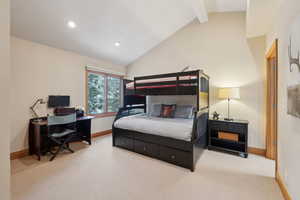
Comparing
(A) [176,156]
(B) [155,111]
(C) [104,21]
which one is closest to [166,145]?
(A) [176,156]

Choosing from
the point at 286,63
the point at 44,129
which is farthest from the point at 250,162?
the point at 44,129

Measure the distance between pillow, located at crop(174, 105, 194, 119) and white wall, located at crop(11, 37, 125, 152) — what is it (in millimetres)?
2573

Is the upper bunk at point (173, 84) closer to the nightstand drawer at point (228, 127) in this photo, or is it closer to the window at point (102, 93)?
the nightstand drawer at point (228, 127)

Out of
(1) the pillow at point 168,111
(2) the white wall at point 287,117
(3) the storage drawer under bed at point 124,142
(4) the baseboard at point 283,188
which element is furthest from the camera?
(1) the pillow at point 168,111

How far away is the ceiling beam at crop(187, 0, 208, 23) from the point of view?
9.31 ft

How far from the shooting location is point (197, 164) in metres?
2.49

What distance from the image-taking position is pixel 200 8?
119 inches

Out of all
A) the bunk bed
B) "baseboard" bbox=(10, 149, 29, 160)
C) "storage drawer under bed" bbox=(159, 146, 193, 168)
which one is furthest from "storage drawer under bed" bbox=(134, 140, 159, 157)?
"baseboard" bbox=(10, 149, 29, 160)

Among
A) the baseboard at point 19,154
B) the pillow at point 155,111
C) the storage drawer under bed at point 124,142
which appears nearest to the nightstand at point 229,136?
the pillow at point 155,111

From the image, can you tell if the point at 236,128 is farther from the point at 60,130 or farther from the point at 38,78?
the point at 38,78

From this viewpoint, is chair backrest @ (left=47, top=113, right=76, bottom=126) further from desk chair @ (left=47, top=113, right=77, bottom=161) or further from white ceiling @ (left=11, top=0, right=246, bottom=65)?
white ceiling @ (left=11, top=0, right=246, bottom=65)

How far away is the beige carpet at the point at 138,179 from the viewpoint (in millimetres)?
1720

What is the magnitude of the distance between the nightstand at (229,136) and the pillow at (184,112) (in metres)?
0.48

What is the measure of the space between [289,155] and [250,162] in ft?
4.06
